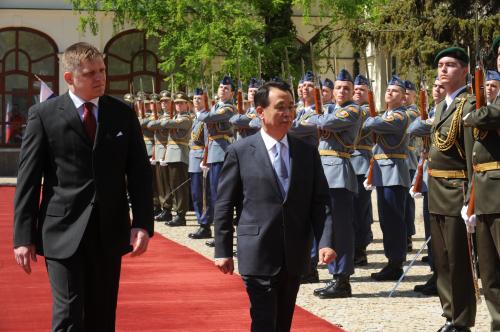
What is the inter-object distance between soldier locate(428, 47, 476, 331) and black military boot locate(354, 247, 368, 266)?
4.04 m

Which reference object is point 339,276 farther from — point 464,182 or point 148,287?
point 464,182

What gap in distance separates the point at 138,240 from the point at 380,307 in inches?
141

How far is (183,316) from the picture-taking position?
832 centimetres

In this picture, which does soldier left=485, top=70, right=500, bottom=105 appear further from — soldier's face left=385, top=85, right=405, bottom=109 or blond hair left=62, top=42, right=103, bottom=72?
blond hair left=62, top=42, right=103, bottom=72

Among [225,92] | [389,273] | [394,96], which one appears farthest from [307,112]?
[225,92]

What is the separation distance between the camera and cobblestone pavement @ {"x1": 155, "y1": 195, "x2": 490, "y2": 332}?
26.1 feet

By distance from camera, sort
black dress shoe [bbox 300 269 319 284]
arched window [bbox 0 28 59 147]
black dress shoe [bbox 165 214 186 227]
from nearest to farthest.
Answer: black dress shoe [bbox 300 269 319 284] < black dress shoe [bbox 165 214 186 227] < arched window [bbox 0 28 59 147]

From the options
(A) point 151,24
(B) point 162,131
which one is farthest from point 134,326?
(A) point 151,24

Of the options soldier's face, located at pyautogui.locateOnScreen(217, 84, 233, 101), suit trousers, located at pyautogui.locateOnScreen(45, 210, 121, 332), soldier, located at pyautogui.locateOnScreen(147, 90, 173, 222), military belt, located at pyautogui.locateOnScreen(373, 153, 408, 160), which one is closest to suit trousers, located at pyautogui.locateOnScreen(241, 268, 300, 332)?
suit trousers, located at pyautogui.locateOnScreen(45, 210, 121, 332)

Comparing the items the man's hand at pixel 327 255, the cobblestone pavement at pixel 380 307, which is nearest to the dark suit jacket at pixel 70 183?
the man's hand at pixel 327 255

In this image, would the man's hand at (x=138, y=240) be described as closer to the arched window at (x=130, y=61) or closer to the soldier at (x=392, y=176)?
the soldier at (x=392, y=176)

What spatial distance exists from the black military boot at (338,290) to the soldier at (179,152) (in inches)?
283

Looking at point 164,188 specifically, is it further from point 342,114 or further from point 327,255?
Result: point 327,255

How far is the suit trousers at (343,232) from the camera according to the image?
933 cm
